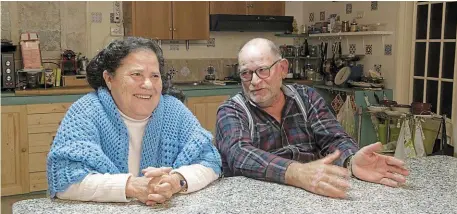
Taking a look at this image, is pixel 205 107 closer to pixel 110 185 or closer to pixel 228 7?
pixel 228 7

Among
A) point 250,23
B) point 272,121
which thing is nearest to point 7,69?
point 250,23

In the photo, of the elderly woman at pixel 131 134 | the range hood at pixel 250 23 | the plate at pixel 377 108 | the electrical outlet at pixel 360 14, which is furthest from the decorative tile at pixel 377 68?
the elderly woman at pixel 131 134

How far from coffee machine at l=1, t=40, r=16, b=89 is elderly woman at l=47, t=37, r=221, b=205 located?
2628mm

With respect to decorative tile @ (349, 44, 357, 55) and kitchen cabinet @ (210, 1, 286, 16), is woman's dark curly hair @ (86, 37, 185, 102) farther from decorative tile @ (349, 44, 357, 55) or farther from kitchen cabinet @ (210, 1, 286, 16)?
decorative tile @ (349, 44, 357, 55)

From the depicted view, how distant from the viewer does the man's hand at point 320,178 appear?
1.39 m

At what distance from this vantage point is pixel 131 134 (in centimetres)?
162

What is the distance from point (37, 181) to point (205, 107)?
163 cm

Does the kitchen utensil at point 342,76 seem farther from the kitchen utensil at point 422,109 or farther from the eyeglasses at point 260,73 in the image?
the eyeglasses at point 260,73

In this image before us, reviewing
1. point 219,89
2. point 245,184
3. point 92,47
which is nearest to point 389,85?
point 219,89

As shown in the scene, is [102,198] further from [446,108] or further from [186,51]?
[186,51]

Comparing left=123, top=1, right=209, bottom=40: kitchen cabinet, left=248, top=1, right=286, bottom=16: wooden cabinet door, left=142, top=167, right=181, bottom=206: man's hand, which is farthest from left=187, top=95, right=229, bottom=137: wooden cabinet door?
left=142, top=167, right=181, bottom=206: man's hand

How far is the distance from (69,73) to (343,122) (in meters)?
2.54

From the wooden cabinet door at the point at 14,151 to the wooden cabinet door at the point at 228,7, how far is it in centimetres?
210

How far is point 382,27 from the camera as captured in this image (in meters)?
4.42
